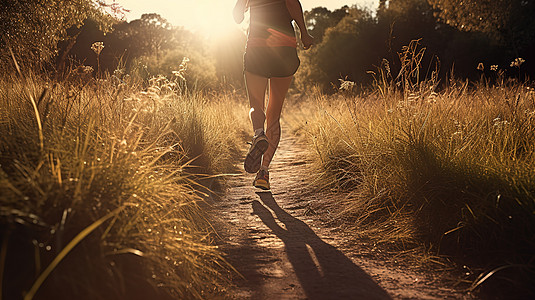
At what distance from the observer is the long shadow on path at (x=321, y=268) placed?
1883mm

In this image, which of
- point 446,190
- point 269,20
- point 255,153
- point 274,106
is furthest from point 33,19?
point 446,190

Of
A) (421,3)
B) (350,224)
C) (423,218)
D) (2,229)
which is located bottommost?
(350,224)

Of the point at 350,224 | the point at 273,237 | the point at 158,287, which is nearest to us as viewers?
the point at 158,287

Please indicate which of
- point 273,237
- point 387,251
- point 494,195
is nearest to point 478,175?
point 494,195

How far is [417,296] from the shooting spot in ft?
6.05

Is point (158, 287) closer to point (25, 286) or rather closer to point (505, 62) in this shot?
point (25, 286)

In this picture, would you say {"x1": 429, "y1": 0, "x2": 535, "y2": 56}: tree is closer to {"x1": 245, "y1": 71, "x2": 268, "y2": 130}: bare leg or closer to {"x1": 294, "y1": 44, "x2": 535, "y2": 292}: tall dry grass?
{"x1": 294, "y1": 44, "x2": 535, "y2": 292}: tall dry grass

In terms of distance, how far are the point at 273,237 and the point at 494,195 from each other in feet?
4.49

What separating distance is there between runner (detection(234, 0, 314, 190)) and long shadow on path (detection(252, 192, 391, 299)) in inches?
43.2

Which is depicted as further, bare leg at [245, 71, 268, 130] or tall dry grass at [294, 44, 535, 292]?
bare leg at [245, 71, 268, 130]

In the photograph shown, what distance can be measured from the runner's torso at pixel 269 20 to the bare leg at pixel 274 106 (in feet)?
1.44

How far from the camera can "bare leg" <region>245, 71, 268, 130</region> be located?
3.91m

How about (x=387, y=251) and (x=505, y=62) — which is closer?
(x=387, y=251)

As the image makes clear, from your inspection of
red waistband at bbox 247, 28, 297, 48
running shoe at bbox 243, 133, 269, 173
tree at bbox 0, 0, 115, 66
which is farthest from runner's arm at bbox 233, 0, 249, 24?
tree at bbox 0, 0, 115, 66
